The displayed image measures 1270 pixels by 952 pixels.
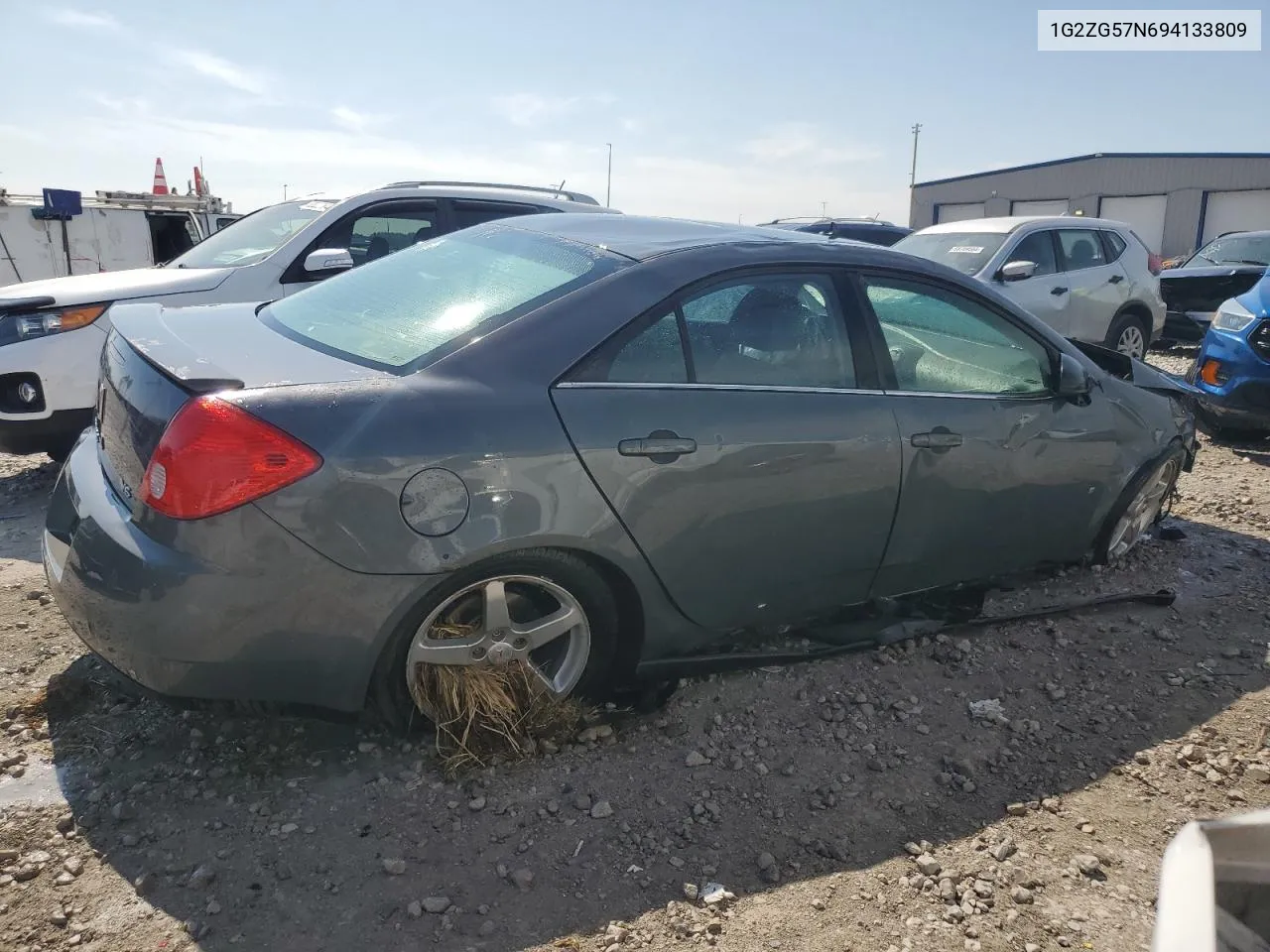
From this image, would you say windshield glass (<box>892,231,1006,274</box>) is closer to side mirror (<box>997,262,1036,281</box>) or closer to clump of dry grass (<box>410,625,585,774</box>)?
side mirror (<box>997,262,1036,281</box>)

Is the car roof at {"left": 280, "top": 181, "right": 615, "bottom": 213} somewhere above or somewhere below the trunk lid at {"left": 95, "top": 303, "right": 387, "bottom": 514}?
above

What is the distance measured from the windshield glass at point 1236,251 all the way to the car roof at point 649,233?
1055 centimetres

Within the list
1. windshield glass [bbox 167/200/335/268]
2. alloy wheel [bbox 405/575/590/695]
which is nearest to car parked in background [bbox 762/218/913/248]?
windshield glass [bbox 167/200/335/268]

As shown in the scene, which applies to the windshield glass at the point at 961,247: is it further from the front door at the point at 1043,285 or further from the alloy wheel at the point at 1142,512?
the alloy wheel at the point at 1142,512

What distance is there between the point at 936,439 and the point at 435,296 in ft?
5.71

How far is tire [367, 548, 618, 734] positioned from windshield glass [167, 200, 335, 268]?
12.8 ft

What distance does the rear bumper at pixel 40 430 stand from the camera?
4.81 meters

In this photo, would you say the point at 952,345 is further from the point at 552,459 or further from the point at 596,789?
the point at 596,789

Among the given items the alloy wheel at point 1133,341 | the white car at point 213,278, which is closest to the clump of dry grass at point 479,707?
the white car at point 213,278

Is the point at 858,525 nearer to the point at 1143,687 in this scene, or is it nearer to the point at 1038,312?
the point at 1143,687

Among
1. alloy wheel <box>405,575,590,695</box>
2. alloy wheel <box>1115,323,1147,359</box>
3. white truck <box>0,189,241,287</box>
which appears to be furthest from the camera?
white truck <box>0,189,241,287</box>

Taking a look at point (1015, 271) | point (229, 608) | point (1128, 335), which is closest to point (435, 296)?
point (229, 608)

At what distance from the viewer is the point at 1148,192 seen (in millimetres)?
35188

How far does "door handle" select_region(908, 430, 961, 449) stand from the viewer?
321 centimetres
